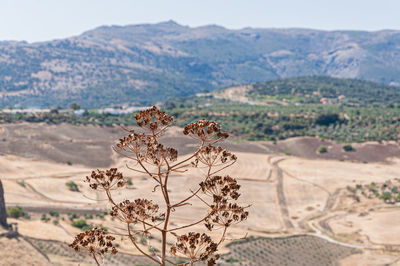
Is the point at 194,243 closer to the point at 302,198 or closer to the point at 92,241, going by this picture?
the point at 92,241

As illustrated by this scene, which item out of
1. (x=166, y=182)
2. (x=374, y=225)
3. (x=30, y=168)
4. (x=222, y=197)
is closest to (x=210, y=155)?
(x=222, y=197)

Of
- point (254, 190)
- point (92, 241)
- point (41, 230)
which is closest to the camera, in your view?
point (92, 241)

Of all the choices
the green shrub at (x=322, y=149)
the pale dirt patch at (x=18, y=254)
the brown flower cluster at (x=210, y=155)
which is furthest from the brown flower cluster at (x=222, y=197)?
the green shrub at (x=322, y=149)

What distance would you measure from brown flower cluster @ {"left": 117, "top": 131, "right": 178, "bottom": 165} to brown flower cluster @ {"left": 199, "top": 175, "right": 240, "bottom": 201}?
0.75 metres

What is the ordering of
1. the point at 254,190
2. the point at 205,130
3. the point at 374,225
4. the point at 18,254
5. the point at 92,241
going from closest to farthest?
the point at 205,130 < the point at 92,241 < the point at 18,254 < the point at 374,225 < the point at 254,190

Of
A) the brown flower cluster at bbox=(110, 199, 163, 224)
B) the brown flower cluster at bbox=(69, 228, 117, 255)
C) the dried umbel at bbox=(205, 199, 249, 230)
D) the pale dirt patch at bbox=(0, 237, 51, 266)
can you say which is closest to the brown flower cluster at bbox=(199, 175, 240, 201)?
the dried umbel at bbox=(205, 199, 249, 230)

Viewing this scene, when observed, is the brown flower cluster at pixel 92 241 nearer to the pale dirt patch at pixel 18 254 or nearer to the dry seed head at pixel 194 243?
the dry seed head at pixel 194 243

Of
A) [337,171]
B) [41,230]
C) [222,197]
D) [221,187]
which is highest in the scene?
[221,187]

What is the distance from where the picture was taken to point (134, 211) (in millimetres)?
8125

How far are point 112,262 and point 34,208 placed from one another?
2055 cm

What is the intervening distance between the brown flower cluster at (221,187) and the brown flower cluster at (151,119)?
1.26m

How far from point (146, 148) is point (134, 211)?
3.68 feet

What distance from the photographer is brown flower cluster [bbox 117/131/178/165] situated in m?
7.88

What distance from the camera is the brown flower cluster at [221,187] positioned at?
8117 mm
